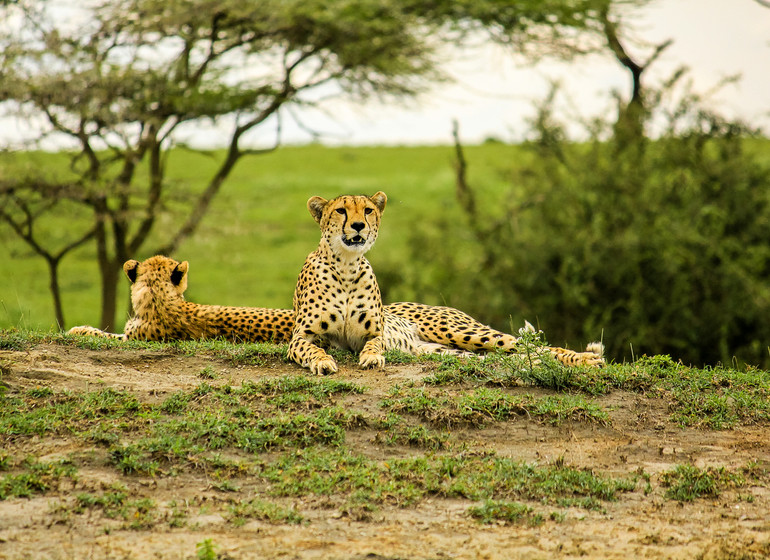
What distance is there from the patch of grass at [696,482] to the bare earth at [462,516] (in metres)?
0.05

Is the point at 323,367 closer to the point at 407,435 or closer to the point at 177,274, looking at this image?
the point at 407,435

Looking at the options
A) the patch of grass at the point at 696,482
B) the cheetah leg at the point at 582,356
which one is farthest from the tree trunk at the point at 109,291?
the patch of grass at the point at 696,482

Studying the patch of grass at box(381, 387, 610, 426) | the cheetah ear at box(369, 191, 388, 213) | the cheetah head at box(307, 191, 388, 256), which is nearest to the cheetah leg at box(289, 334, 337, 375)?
the patch of grass at box(381, 387, 610, 426)

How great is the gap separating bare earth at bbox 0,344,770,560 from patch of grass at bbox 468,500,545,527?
2.1 inches

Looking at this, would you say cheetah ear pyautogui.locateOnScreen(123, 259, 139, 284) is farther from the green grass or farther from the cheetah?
the green grass

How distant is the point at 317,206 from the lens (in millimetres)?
6555

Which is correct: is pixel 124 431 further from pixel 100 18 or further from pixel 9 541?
pixel 100 18

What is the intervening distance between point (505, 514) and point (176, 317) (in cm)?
350

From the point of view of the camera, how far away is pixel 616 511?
14.8 ft

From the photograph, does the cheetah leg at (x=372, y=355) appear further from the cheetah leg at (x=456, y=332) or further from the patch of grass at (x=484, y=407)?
A: the cheetah leg at (x=456, y=332)

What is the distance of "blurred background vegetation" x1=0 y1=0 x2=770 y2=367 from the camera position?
13.4 meters

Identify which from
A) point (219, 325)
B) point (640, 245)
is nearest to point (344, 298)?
point (219, 325)

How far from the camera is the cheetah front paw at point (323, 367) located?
5.95 m

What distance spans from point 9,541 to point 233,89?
37.2 ft
